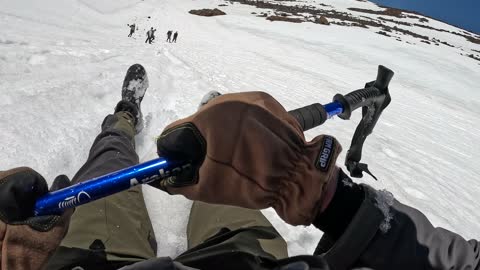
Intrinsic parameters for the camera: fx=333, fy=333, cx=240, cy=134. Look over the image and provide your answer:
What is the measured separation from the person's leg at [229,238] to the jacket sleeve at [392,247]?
10.2 inches

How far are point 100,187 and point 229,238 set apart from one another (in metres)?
0.53

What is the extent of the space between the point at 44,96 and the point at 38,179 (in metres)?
1.95

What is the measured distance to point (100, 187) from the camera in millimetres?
1149

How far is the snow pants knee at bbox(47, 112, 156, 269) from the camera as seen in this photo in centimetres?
127

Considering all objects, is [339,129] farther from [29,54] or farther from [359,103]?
[29,54]

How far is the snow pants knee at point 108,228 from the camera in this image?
1.27 meters

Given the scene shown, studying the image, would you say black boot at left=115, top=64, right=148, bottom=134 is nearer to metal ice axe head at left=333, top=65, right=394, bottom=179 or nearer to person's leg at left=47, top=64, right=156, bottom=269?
person's leg at left=47, top=64, right=156, bottom=269

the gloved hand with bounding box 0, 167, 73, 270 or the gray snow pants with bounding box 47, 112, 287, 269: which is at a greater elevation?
the gloved hand with bounding box 0, 167, 73, 270

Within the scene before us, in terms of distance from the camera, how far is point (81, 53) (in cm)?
451

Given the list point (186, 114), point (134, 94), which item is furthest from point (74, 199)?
point (186, 114)

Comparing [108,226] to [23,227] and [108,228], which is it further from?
[23,227]

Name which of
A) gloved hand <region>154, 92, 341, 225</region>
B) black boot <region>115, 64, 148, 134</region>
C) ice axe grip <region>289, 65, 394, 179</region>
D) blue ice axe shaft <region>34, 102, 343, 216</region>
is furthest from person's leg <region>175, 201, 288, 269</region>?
black boot <region>115, 64, 148, 134</region>

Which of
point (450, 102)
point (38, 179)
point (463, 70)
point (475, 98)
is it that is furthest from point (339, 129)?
point (463, 70)

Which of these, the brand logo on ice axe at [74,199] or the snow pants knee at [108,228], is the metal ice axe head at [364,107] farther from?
the brand logo on ice axe at [74,199]
